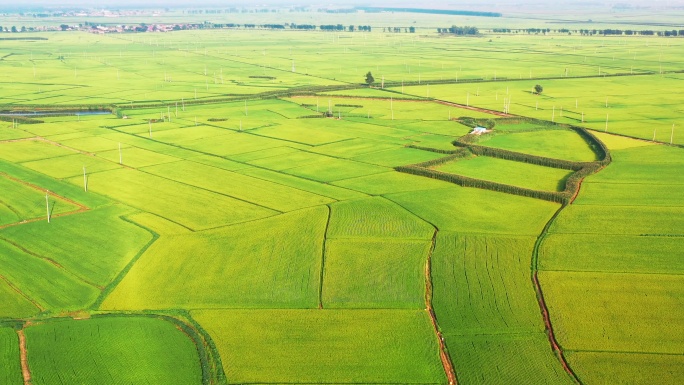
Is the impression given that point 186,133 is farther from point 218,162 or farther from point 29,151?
point 29,151

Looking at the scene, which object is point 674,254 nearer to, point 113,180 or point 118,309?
point 118,309

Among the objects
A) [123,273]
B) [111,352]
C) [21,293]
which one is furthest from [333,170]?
[111,352]

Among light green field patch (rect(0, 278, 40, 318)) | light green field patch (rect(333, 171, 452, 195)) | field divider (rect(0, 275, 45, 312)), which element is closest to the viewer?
light green field patch (rect(0, 278, 40, 318))

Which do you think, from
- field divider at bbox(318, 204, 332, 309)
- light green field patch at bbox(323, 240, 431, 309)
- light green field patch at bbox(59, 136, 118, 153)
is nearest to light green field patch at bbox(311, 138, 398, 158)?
field divider at bbox(318, 204, 332, 309)

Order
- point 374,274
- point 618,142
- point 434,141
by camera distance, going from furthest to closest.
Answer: point 434,141, point 618,142, point 374,274

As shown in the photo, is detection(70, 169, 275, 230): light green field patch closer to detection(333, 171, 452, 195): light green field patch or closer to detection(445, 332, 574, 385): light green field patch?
detection(333, 171, 452, 195): light green field patch

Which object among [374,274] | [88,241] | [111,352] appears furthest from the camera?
[88,241]
